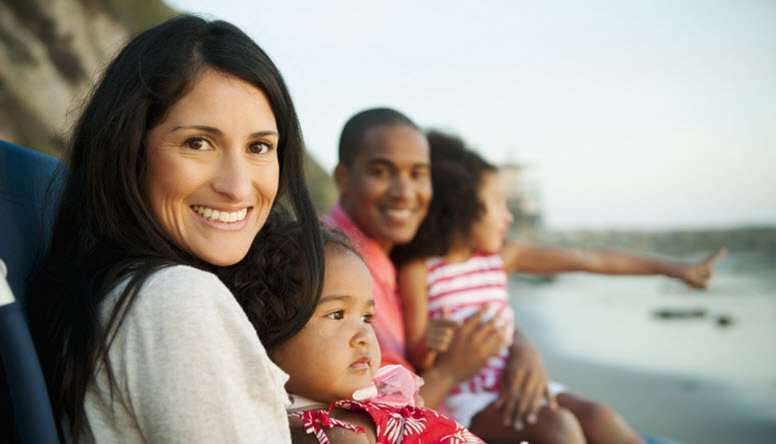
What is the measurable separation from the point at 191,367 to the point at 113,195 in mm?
456

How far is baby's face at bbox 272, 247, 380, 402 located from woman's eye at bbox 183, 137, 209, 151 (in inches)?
17.7

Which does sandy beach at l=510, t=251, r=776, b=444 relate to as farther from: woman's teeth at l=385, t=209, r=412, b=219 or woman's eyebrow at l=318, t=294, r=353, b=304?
woman's eyebrow at l=318, t=294, r=353, b=304

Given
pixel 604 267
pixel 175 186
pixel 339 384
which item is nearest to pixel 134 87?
pixel 175 186

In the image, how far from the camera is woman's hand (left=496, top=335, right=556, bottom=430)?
2621 millimetres

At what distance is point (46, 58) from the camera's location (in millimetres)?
9461

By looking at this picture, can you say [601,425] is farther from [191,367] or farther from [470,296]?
[191,367]

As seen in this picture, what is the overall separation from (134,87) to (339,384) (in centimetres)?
77

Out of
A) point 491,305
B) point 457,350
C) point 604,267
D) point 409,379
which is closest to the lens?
point 409,379

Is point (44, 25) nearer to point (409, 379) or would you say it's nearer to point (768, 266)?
point (409, 379)

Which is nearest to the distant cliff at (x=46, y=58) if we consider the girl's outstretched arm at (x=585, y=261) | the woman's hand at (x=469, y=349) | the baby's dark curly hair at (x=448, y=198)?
the baby's dark curly hair at (x=448, y=198)

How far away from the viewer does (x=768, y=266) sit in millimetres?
13266

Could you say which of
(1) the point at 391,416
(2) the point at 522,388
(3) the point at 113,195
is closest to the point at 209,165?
(3) the point at 113,195

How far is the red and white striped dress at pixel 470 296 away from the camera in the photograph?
2947 millimetres

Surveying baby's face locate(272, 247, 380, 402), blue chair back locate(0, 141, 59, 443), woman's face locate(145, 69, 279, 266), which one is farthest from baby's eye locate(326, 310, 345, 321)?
blue chair back locate(0, 141, 59, 443)
